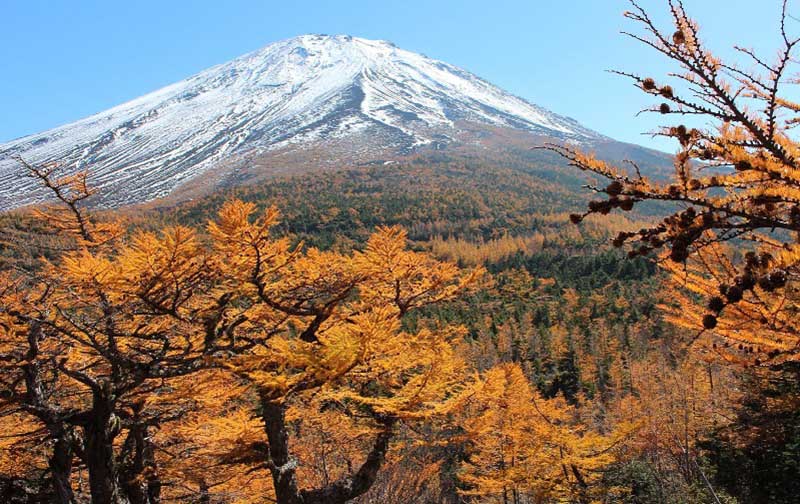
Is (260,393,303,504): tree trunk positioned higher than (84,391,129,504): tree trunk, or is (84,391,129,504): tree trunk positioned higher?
(84,391,129,504): tree trunk

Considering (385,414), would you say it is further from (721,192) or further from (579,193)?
(579,193)

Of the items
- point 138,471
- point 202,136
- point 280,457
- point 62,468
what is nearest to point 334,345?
point 280,457

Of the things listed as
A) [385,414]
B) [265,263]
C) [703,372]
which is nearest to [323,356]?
[265,263]

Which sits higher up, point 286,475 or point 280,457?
point 280,457

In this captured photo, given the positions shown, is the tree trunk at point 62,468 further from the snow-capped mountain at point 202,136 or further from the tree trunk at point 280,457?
the snow-capped mountain at point 202,136

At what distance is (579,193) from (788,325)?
17502cm

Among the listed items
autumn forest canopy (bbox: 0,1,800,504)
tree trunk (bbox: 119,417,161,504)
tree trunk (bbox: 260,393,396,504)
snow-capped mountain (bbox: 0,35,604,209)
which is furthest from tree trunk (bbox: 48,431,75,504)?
snow-capped mountain (bbox: 0,35,604,209)

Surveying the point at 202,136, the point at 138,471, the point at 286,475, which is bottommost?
the point at 286,475

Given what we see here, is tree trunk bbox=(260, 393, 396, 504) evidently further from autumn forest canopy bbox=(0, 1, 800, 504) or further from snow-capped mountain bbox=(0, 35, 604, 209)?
snow-capped mountain bbox=(0, 35, 604, 209)

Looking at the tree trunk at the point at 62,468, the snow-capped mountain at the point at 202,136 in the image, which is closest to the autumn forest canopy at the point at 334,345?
the tree trunk at the point at 62,468

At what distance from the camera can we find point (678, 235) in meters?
1.78

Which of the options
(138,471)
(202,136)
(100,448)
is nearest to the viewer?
(100,448)

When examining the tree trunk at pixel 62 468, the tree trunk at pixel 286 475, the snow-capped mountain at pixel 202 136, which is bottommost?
the tree trunk at pixel 286 475

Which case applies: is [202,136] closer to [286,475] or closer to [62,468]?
[286,475]
